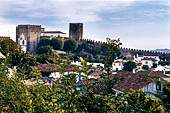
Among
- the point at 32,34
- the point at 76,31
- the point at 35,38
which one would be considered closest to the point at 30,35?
the point at 32,34

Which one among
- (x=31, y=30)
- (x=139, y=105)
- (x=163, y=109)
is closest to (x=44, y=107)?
(x=139, y=105)

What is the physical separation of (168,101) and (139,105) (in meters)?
0.84

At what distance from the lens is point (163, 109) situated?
2.17 meters

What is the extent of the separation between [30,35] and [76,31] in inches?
555

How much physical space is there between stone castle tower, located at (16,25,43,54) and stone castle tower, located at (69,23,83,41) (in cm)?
958

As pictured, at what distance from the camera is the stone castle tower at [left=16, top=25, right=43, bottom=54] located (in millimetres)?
75062

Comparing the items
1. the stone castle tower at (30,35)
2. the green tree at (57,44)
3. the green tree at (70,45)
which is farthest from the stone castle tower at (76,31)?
the green tree at (57,44)

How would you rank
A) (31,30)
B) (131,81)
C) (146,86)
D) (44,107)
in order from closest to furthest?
(44,107), (146,86), (131,81), (31,30)

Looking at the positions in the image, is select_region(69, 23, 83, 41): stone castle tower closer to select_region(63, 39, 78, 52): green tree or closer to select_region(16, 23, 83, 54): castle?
select_region(16, 23, 83, 54): castle

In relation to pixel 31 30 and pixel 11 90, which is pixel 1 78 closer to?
pixel 11 90

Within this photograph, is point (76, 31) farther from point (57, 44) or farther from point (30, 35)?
point (57, 44)

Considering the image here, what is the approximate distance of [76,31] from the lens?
85.9 m

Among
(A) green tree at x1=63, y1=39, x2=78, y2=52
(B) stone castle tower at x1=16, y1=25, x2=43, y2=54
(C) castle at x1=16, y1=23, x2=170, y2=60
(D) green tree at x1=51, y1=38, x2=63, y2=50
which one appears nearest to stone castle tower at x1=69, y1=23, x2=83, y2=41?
(C) castle at x1=16, y1=23, x2=170, y2=60

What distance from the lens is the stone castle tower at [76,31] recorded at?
84.6 m
